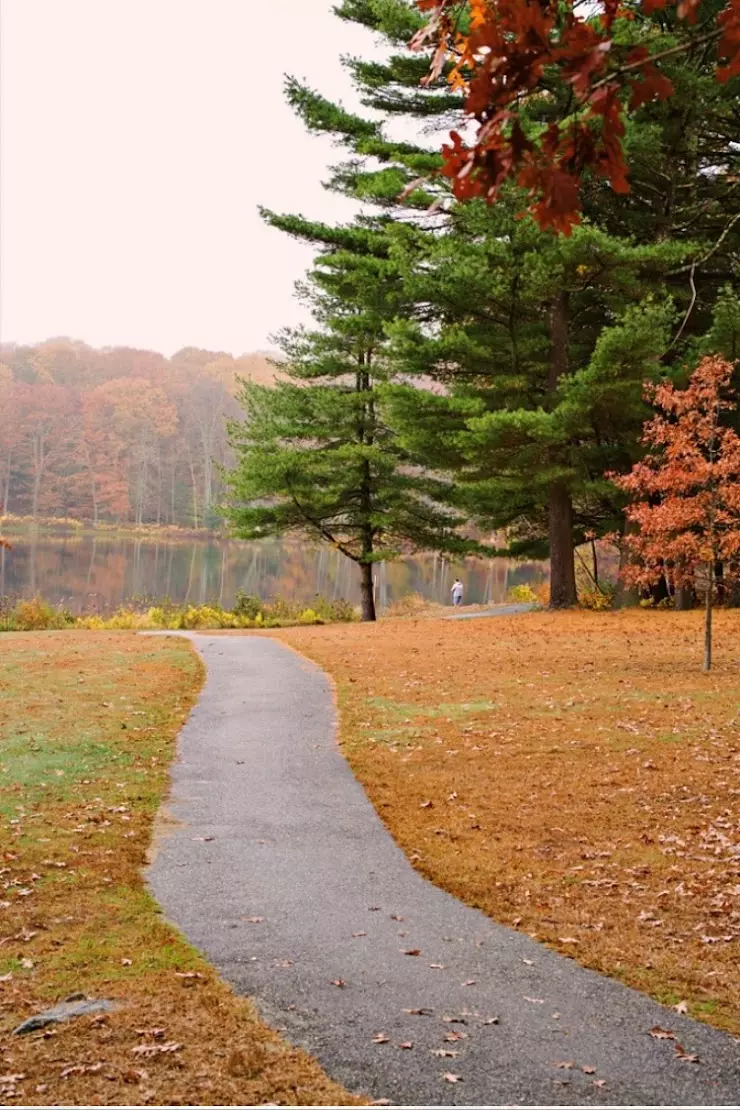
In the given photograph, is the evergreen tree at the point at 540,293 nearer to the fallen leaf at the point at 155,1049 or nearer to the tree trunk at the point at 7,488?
the fallen leaf at the point at 155,1049

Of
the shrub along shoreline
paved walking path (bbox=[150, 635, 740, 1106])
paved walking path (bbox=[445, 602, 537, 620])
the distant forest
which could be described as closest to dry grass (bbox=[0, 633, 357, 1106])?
paved walking path (bbox=[150, 635, 740, 1106])

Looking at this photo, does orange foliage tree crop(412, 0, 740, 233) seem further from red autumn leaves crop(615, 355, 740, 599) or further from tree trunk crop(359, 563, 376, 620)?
tree trunk crop(359, 563, 376, 620)

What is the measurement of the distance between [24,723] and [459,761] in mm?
4695

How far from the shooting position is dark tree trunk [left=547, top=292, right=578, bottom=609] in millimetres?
21531

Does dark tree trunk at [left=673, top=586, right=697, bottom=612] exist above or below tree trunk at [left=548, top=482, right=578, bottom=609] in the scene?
below

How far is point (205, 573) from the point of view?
5184 centimetres

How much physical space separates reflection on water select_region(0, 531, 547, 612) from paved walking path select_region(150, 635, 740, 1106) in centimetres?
2138

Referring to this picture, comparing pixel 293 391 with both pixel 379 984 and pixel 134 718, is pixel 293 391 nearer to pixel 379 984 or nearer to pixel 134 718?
pixel 134 718

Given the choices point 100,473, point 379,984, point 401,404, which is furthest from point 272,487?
point 100,473

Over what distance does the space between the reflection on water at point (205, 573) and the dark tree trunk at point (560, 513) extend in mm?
5848

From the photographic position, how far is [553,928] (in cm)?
551

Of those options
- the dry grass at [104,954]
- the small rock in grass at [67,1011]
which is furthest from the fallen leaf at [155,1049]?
the small rock in grass at [67,1011]

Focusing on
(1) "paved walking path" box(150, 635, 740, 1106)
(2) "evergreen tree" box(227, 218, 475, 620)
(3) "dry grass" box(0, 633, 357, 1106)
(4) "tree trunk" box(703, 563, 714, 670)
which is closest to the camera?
(3) "dry grass" box(0, 633, 357, 1106)

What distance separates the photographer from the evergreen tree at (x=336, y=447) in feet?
80.2
